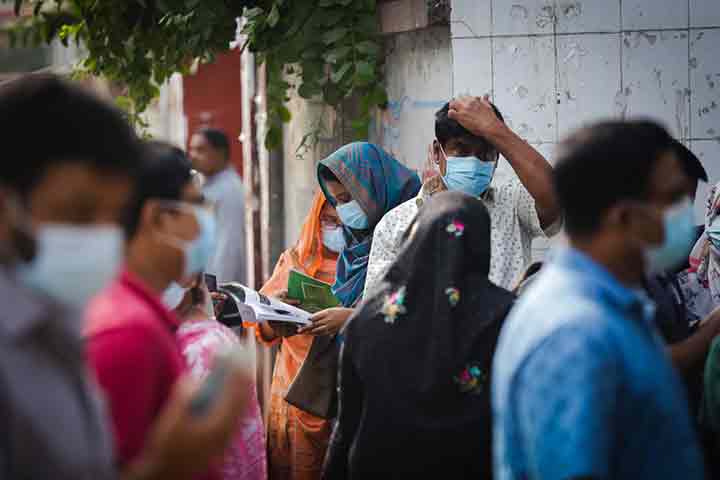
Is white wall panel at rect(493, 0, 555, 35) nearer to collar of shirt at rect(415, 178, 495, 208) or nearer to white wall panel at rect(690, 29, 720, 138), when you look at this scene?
white wall panel at rect(690, 29, 720, 138)

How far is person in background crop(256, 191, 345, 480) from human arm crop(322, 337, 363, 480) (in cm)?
114

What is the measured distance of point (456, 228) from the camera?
11.0ft

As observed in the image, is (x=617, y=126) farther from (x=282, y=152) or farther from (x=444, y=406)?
(x=282, y=152)

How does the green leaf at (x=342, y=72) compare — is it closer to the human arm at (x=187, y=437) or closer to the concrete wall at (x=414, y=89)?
the concrete wall at (x=414, y=89)

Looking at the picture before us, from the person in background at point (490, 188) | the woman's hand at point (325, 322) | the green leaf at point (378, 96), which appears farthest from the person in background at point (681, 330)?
the green leaf at point (378, 96)

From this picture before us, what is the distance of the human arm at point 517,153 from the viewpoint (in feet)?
14.3

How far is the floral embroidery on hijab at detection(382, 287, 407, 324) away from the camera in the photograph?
342cm

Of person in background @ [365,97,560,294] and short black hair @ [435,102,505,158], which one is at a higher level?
short black hair @ [435,102,505,158]

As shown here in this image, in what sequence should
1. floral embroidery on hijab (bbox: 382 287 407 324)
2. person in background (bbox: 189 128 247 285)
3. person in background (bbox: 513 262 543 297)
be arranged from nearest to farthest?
1. floral embroidery on hijab (bbox: 382 287 407 324)
2. person in background (bbox: 513 262 543 297)
3. person in background (bbox: 189 128 247 285)

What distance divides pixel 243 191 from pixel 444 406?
6.03 m

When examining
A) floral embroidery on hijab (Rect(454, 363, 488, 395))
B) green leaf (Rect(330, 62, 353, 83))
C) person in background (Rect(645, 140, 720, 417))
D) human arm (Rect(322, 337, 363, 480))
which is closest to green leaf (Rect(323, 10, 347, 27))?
green leaf (Rect(330, 62, 353, 83))

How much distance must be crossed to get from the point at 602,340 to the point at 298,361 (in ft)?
9.30

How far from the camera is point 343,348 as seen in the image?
354 cm

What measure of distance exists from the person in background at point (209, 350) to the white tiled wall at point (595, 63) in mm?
2180
